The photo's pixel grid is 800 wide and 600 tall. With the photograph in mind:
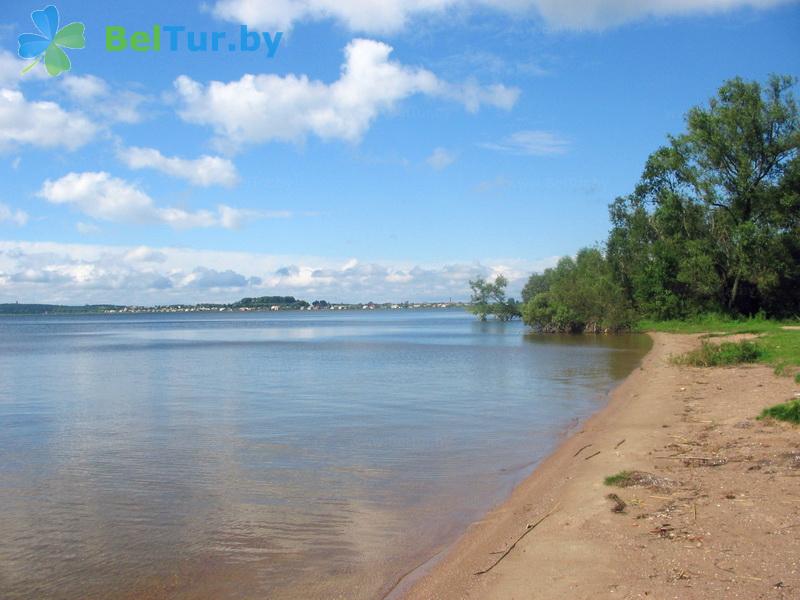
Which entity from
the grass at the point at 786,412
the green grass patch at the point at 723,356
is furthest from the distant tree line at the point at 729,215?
the grass at the point at 786,412

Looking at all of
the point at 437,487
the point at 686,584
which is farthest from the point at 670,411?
the point at 686,584

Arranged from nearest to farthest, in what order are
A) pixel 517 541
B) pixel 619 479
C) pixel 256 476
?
pixel 517 541, pixel 619 479, pixel 256 476

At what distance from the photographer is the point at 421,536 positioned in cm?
783

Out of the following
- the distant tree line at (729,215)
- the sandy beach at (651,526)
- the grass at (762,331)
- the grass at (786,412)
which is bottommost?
the sandy beach at (651,526)

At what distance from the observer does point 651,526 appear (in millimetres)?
6418

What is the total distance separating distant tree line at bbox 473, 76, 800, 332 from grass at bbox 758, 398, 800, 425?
3363cm

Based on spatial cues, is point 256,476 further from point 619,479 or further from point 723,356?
point 723,356

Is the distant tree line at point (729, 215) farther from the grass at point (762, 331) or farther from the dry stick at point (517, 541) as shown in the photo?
the dry stick at point (517, 541)

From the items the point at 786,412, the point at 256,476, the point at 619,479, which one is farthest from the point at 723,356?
the point at 256,476

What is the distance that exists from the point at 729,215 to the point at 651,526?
40.7 m

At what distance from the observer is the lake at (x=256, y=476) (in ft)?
22.9

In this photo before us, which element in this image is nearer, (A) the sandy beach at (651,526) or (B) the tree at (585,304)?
(A) the sandy beach at (651,526)

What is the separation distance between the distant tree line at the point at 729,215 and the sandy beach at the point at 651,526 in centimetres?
3388

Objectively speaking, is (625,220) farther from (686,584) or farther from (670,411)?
(686,584)
